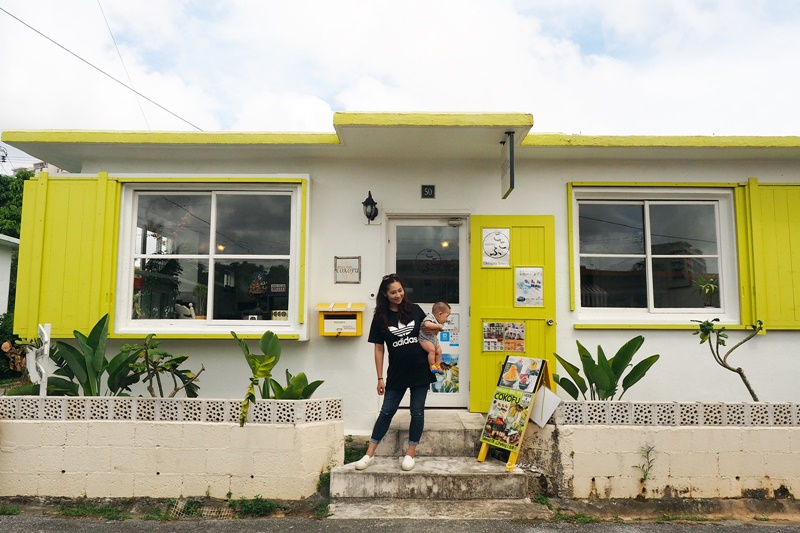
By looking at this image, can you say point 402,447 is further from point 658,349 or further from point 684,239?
point 684,239

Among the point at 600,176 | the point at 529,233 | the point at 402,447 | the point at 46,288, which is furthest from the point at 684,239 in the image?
the point at 46,288

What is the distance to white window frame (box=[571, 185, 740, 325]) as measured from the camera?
555 centimetres

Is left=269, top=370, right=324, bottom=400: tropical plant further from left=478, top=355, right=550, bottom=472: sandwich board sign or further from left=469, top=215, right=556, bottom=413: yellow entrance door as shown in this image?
left=469, top=215, right=556, bottom=413: yellow entrance door

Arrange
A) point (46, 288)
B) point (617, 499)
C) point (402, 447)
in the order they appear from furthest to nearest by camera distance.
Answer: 1. point (46, 288)
2. point (402, 447)
3. point (617, 499)

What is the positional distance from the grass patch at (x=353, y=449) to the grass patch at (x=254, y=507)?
2.64 feet

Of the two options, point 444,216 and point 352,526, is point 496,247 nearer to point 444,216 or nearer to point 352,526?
point 444,216

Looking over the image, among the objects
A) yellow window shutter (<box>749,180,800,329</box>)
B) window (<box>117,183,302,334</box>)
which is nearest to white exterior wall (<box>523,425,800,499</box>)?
yellow window shutter (<box>749,180,800,329</box>)

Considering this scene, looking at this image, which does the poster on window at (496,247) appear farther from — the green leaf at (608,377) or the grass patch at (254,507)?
the grass patch at (254,507)

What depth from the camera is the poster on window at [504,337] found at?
5.38m

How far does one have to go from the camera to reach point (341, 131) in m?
4.93

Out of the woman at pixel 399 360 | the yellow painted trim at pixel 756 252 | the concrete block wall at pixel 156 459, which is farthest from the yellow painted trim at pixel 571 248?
the concrete block wall at pixel 156 459

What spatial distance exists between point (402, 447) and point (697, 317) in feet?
11.9

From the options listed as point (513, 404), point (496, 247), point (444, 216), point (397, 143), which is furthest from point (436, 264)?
point (513, 404)

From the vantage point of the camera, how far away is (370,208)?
547 centimetres
